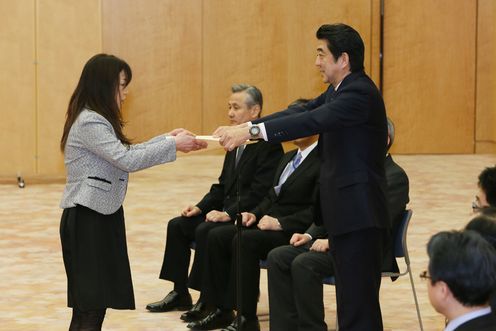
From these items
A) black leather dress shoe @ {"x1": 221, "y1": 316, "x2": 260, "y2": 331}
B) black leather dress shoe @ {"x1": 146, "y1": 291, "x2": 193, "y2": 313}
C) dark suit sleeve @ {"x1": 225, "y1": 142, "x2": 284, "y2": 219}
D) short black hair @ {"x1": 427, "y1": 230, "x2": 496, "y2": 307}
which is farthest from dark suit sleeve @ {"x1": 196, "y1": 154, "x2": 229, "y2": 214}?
short black hair @ {"x1": 427, "y1": 230, "x2": 496, "y2": 307}

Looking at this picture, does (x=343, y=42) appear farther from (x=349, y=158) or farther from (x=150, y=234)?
(x=150, y=234)

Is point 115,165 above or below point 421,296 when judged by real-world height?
above

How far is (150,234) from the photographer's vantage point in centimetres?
811

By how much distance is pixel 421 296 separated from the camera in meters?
6.21

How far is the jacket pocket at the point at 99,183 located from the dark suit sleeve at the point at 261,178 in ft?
5.07

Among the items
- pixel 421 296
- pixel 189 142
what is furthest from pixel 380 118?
pixel 421 296

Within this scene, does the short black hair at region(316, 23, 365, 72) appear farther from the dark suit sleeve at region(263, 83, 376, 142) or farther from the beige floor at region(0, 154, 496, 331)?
the beige floor at region(0, 154, 496, 331)

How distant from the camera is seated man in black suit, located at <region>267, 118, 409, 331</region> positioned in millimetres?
4984

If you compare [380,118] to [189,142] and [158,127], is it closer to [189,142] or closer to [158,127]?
[189,142]

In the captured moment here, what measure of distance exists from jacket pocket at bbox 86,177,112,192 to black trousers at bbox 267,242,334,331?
1.13m

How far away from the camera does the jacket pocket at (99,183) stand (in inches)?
171

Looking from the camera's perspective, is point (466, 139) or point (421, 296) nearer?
point (421, 296)

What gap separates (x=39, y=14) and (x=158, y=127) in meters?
2.90

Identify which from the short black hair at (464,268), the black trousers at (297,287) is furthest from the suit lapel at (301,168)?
the short black hair at (464,268)
